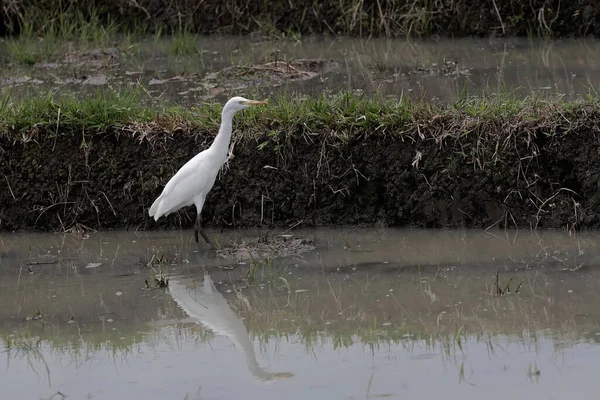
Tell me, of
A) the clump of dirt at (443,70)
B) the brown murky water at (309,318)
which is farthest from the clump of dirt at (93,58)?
the brown murky water at (309,318)

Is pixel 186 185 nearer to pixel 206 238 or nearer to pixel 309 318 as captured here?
pixel 206 238

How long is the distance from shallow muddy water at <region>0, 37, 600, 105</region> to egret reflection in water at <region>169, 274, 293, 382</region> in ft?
10.2

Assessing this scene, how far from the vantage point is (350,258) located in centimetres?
684

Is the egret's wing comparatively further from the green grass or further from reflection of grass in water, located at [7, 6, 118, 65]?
reflection of grass in water, located at [7, 6, 118, 65]

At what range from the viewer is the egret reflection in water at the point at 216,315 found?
501 cm

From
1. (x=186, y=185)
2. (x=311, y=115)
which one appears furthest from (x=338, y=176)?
(x=186, y=185)

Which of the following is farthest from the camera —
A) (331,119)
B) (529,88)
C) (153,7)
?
(153,7)

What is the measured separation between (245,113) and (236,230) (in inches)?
36.7

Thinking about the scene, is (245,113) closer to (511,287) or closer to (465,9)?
(511,287)

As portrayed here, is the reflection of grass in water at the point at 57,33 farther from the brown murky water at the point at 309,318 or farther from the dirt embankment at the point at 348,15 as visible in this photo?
the brown murky water at the point at 309,318

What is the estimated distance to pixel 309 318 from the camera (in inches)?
227

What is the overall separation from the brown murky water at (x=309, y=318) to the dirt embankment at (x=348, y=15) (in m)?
4.77

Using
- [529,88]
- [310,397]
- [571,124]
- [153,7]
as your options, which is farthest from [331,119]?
[153,7]

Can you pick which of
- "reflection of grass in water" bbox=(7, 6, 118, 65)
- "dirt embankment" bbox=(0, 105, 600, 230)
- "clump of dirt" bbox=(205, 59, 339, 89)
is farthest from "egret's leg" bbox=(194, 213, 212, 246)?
"reflection of grass in water" bbox=(7, 6, 118, 65)
